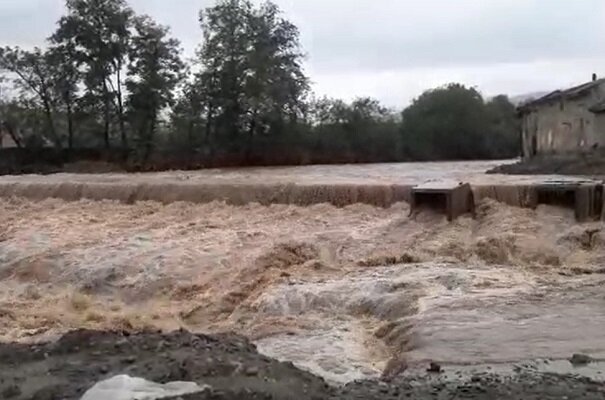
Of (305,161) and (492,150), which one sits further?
(492,150)

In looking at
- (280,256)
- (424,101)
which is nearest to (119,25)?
(424,101)

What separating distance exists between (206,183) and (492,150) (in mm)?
22087

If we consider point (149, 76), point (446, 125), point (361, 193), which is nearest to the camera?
point (361, 193)

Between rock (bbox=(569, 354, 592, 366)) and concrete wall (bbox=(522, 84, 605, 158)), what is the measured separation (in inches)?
690

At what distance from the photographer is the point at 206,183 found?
16297 mm

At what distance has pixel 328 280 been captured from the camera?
32.7ft

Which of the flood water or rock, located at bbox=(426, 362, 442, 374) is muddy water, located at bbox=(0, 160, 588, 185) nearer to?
the flood water

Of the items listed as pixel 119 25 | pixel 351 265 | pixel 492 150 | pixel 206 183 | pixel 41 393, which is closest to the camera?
pixel 41 393

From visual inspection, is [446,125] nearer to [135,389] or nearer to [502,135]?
[502,135]

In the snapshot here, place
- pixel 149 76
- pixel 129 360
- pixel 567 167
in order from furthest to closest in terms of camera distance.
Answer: pixel 149 76, pixel 567 167, pixel 129 360

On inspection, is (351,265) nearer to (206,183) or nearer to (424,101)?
(206,183)

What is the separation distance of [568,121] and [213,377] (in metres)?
22.1

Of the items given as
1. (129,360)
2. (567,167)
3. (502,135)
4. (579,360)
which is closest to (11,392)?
(129,360)

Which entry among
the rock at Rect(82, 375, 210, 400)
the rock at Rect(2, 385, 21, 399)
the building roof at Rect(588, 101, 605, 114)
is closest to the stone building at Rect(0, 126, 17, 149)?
the building roof at Rect(588, 101, 605, 114)
